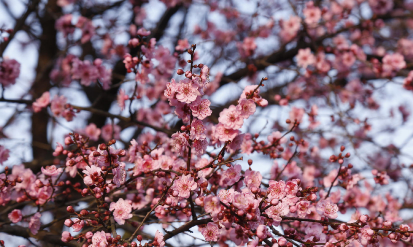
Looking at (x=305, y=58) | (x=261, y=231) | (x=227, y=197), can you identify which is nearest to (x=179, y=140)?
(x=227, y=197)

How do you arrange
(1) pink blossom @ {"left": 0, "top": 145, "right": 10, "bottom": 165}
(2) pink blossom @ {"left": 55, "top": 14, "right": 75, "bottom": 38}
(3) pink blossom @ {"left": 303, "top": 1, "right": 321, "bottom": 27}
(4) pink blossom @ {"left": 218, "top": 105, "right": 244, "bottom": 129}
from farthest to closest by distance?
(3) pink blossom @ {"left": 303, "top": 1, "right": 321, "bottom": 27}
(2) pink blossom @ {"left": 55, "top": 14, "right": 75, "bottom": 38}
(1) pink blossom @ {"left": 0, "top": 145, "right": 10, "bottom": 165}
(4) pink blossom @ {"left": 218, "top": 105, "right": 244, "bottom": 129}

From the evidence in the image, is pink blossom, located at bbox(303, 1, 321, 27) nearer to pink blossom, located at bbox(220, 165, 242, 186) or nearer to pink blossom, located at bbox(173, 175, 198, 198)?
pink blossom, located at bbox(220, 165, 242, 186)

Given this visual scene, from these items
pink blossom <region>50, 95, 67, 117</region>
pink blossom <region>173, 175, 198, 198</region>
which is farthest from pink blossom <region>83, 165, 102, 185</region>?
pink blossom <region>50, 95, 67, 117</region>

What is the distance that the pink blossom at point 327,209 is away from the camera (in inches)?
80.1

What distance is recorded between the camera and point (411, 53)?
6406mm

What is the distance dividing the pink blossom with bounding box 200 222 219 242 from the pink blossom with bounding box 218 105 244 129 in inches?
25.1

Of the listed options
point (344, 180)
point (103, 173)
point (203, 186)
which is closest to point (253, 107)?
point (203, 186)

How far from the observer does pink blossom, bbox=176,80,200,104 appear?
1776 mm

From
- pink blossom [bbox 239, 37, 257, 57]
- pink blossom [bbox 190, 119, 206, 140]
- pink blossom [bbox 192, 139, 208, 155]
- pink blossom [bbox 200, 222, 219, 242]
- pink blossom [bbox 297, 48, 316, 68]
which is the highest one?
pink blossom [bbox 239, 37, 257, 57]

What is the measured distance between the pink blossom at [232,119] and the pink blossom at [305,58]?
306 centimetres

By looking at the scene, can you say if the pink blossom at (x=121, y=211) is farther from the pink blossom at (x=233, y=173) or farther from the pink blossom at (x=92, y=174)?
the pink blossom at (x=233, y=173)

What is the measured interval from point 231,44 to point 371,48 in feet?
10.5

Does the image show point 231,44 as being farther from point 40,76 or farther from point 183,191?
point 183,191

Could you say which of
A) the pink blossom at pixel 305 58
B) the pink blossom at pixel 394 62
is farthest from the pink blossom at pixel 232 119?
the pink blossom at pixel 394 62
